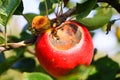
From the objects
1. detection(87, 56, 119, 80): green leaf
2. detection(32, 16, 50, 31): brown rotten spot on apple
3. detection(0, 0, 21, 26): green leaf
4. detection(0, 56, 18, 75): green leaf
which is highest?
detection(0, 0, 21, 26): green leaf

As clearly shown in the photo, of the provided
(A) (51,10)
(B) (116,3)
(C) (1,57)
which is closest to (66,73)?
(B) (116,3)

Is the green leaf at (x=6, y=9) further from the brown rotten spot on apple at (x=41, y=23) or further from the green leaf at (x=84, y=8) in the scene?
the green leaf at (x=84, y=8)

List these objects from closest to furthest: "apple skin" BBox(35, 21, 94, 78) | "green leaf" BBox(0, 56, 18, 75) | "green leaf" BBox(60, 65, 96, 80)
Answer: "green leaf" BBox(60, 65, 96, 80) < "apple skin" BBox(35, 21, 94, 78) < "green leaf" BBox(0, 56, 18, 75)

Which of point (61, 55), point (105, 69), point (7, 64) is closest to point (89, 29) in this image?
point (61, 55)

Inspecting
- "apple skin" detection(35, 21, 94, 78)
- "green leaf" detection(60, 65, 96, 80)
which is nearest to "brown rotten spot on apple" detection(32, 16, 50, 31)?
"apple skin" detection(35, 21, 94, 78)

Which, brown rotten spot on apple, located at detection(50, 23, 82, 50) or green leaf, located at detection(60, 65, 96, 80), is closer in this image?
green leaf, located at detection(60, 65, 96, 80)

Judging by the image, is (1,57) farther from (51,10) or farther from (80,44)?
(80,44)

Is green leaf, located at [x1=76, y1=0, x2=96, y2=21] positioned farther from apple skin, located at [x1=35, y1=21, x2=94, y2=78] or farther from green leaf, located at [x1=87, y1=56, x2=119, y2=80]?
green leaf, located at [x1=87, y1=56, x2=119, y2=80]

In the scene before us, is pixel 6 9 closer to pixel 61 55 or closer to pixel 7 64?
pixel 61 55
